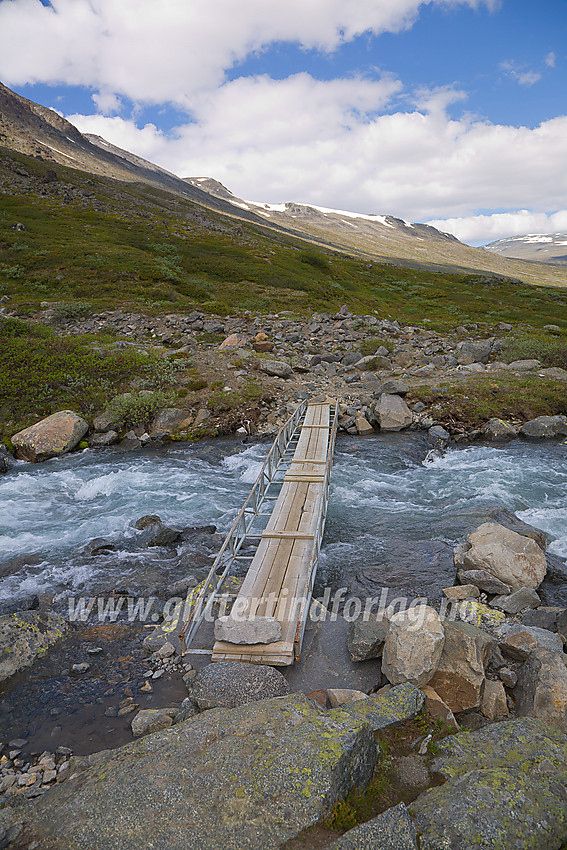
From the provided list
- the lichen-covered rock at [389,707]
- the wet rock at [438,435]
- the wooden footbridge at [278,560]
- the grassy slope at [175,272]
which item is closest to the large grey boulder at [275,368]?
the wooden footbridge at [278,560]

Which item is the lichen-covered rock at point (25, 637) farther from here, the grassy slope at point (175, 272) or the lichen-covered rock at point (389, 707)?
the grassy slope at point (175, 272)

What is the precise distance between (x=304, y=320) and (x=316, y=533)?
29.2 m

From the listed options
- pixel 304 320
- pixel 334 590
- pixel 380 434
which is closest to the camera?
pixel 334 590

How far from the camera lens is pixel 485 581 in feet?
31.3

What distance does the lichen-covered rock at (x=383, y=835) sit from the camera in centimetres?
366

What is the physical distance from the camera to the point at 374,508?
47.4ft

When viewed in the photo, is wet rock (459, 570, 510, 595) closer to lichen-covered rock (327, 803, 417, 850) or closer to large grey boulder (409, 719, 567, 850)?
large grey boulder (409, 719, 567, 850)

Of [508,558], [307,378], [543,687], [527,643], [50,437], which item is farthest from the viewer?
[307,378]

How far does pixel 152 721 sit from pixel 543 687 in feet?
18.7

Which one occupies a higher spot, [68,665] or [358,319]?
[358,319]

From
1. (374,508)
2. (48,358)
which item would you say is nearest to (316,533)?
(374,508)

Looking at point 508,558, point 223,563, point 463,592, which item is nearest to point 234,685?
point 223,563

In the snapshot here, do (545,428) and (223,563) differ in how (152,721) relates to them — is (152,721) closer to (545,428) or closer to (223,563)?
(223,563)

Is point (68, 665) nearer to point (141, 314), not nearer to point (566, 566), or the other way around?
point (566, 566)
